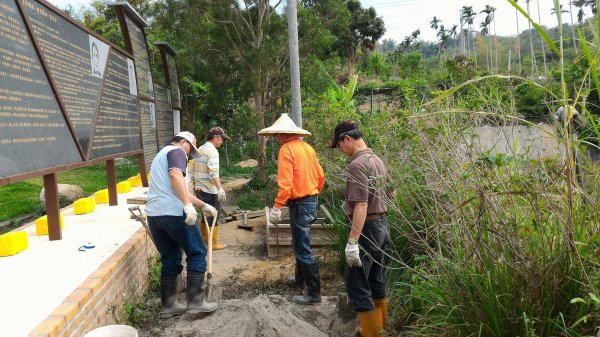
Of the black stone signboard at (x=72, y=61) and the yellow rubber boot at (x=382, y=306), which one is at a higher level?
the black stone signboard at (x=72, y=61)

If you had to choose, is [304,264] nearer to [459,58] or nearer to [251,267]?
[251,267]

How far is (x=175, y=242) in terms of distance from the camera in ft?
14.8

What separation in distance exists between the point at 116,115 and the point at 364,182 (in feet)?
14.5

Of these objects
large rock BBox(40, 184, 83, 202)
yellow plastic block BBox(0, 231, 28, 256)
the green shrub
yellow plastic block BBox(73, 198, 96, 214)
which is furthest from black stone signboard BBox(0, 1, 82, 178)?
large rock BBox(40, 184, 83, 202)

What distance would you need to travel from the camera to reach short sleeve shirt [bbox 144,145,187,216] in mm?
4246

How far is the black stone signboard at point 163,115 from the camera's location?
9.54m

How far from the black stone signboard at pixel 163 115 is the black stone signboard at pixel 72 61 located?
10.9 feet

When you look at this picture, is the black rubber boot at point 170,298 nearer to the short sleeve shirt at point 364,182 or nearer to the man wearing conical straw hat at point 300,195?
the man wearing conical straw hat at point 300,195

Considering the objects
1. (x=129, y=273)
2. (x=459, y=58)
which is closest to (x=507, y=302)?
(x=129, y=273)

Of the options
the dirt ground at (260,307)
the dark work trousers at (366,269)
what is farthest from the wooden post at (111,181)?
the dark work trousers at (366,269)

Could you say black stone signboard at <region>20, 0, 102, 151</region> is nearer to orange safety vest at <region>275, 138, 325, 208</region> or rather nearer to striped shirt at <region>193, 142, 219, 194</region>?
striped shirt at <region>193, 142, 219, 194</region>

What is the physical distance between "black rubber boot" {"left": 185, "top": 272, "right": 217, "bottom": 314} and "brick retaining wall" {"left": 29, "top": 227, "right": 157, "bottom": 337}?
0.53 metres

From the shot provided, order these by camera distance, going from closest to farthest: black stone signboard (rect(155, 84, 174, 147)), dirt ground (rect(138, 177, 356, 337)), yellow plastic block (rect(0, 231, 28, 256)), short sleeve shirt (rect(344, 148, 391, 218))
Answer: short sleeve shirt (rect(344, 148, 391, 218)) → dirt ground (rect(138, 177, 356, 337)) → yellow plastic block (rect(0, 231, 28, 256)) → black stone signboard (rect(155, 84, 174, 147))

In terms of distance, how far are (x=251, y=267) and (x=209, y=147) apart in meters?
1.91
